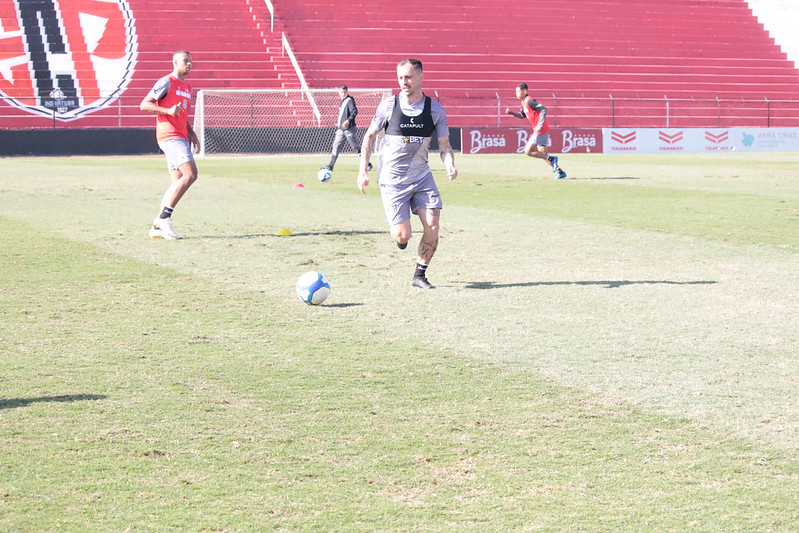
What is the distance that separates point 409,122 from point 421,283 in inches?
49.6

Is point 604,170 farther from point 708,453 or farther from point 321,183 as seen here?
point 708,453

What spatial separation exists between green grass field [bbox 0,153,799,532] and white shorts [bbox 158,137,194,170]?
0.88 m

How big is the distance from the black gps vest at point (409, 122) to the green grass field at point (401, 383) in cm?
123

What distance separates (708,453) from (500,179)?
57.6 ft

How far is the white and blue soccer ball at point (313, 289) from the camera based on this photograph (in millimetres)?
7539

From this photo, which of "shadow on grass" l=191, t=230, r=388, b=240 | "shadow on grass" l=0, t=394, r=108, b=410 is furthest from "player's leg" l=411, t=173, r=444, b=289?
"shadow on grass" l=191, t=230, r=388, b=240

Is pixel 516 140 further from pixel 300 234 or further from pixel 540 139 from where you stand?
pixel 300 234

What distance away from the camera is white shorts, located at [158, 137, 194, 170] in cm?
1146

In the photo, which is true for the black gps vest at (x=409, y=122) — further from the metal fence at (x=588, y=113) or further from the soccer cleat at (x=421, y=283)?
the metal fence at (x=588, y=113)

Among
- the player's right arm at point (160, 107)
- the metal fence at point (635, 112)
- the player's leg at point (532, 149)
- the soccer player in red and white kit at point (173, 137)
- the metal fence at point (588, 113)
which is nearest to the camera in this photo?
the player's right arm at point (160, 107)

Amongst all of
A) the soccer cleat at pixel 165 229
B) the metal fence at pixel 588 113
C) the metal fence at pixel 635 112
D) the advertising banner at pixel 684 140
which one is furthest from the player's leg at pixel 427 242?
the advertising banner at pixel 684 140

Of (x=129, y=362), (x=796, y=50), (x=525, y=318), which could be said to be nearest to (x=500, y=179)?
(x=525, y=318)

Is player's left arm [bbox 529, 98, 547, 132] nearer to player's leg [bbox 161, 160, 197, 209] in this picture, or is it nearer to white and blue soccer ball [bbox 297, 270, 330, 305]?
player's leg [bbox 161, 160, 197, 209]

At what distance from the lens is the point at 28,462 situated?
4.05 metres
